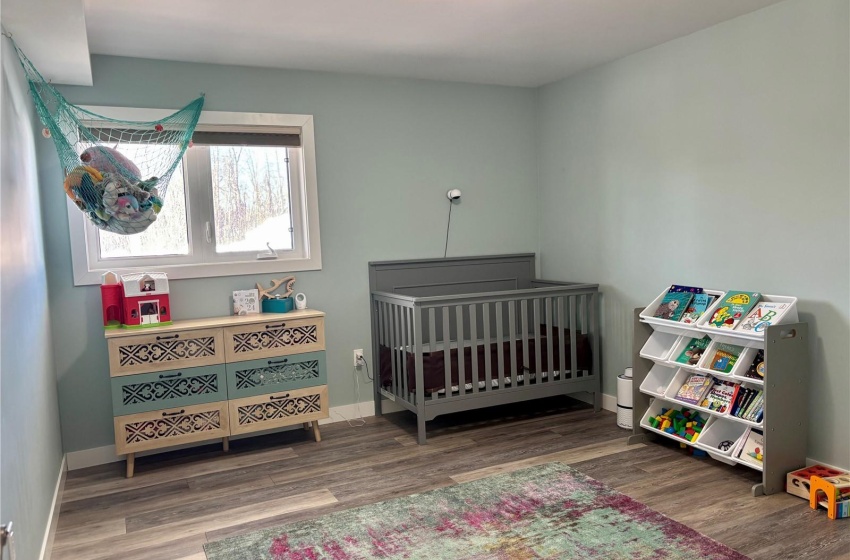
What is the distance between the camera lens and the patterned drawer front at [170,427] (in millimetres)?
3262

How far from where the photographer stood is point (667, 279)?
374 cm

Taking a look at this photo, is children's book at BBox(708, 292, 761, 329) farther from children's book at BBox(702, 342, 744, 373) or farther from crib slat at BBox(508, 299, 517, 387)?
crib slat at BBox(508, 299, 517, 387)

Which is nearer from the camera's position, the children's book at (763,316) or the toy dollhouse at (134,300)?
the children's book at (763,316)

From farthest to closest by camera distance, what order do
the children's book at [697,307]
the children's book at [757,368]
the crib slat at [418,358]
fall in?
the crib slat at [418,358] < the children's book at [697,307] < the children's book at [757,368]

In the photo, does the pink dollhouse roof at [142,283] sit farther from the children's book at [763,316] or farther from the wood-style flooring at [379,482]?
the children's book at [763,316]

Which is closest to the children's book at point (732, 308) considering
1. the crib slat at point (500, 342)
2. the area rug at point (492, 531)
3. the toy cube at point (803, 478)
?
the toy cube at point (803, 478)

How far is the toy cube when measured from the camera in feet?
9.03

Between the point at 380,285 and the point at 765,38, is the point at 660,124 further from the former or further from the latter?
the point at 380,285

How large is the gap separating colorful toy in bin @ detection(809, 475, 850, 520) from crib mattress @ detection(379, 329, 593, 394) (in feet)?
5.37

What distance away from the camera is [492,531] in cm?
258

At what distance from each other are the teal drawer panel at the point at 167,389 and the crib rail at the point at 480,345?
1.06 metres

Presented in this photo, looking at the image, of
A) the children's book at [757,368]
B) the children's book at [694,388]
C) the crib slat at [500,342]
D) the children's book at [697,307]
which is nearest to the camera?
the children's book at [757,368]

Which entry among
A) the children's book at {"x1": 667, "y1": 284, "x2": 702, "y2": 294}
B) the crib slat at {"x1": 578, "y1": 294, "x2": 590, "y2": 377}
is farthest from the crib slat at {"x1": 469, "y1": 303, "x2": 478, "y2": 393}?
the children's book at {"x1": 667, "y1": 284, "x2": 702, "y2": 294}

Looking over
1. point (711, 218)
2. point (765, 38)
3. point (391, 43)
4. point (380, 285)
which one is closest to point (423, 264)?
point (380, 285)
